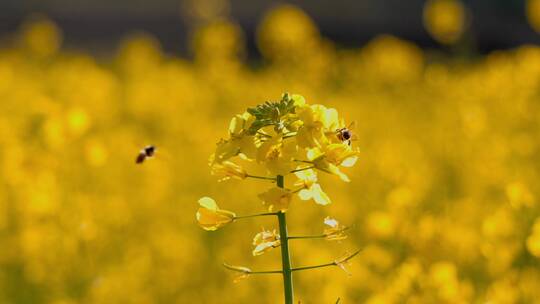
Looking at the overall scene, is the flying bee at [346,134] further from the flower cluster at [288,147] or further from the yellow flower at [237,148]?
the yellow flower at [237,148]

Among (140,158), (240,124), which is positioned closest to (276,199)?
(240,124)

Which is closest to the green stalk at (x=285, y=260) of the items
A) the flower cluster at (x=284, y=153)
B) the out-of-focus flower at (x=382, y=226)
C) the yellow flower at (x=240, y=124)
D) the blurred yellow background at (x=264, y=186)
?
the flower cluster at (x=284, y=153)

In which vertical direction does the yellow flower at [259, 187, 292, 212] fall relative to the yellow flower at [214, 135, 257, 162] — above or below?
below

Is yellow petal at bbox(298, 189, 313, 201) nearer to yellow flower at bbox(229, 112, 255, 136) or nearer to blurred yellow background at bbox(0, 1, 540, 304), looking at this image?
yellow flower at bbox(229, 112, 255, 136)

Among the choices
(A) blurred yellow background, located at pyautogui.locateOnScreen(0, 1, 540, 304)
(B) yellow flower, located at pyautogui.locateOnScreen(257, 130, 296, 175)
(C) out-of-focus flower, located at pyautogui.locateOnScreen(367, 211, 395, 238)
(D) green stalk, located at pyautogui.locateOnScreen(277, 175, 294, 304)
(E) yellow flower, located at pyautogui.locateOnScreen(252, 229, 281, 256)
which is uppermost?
(A) blurred yellow background, located at pyautogui.locateOnScreen(0, 1, 540, 304)

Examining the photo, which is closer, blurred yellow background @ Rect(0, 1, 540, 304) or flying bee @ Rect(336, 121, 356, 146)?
flying bee @ Rect(336, 121, 356, 146)

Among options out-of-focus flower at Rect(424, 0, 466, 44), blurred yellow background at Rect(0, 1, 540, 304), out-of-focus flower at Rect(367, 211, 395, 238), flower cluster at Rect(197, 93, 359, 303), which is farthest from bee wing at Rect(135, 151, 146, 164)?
out-of-focus flower at Rect(424, 0, 466, 44)
